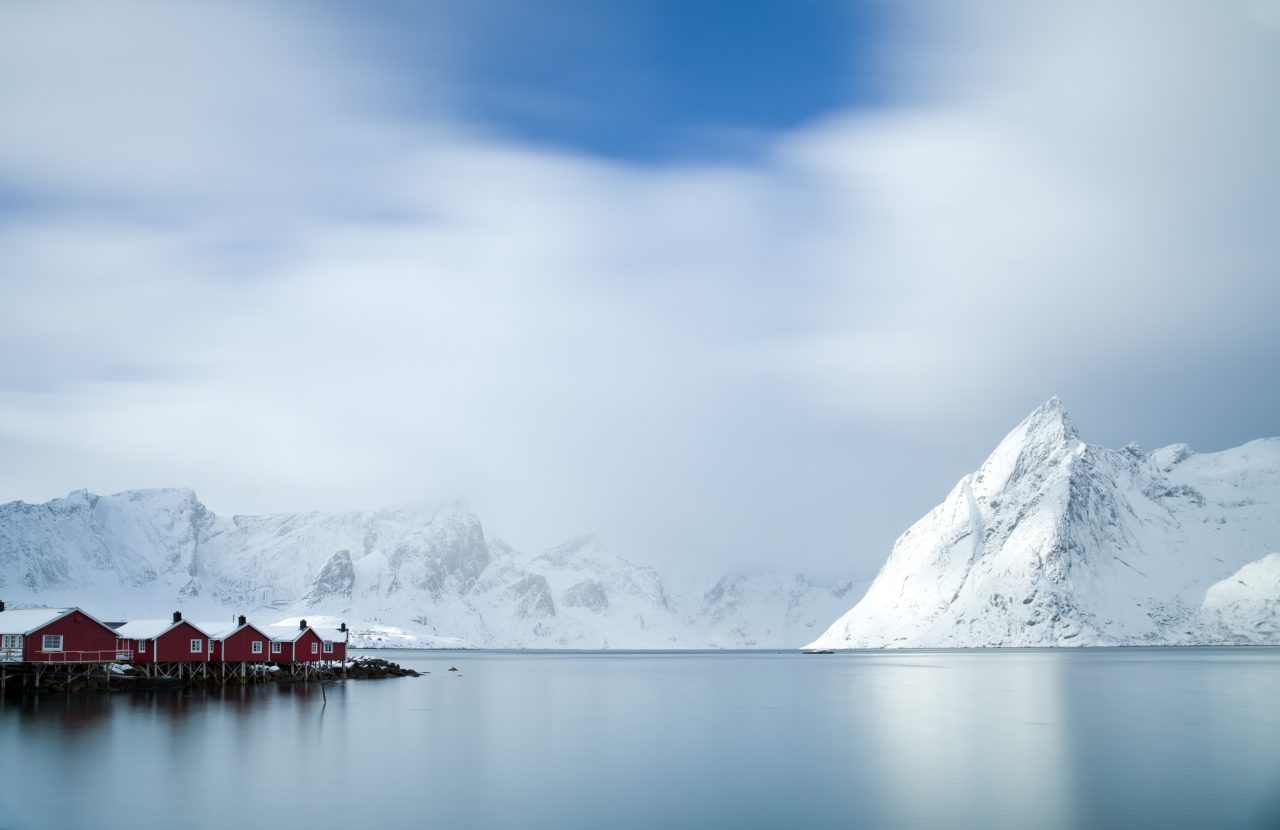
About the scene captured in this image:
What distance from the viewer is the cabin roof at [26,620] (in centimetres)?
8975

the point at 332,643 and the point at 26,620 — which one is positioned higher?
the point at 26,620

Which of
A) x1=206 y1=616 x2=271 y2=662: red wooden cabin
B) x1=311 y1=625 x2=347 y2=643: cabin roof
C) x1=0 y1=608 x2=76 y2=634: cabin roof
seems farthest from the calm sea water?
x1=311 y1=625 x2=347 y2=643: cabin roof

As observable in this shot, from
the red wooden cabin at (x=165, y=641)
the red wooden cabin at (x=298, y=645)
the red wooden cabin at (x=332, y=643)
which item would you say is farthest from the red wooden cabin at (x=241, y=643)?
the red wooden cabin at (x=332, y=643)

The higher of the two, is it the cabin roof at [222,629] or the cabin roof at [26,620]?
the cabin roof at [26,620]

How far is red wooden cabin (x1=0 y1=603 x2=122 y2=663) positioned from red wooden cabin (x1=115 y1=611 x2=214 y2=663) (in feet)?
13.4

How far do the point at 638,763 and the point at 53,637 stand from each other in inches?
2529

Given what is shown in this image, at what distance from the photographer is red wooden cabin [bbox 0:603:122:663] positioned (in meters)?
90.3

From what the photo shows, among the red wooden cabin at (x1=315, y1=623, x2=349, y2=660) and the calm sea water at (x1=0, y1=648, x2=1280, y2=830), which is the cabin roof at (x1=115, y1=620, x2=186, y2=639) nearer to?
the calm sea water at (x1=0, y1=648, x2=1280, y2=830)

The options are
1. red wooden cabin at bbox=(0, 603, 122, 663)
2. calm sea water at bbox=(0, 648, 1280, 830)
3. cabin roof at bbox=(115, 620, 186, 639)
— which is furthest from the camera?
cabin roof at bbox=(115, 620, 186, 639)

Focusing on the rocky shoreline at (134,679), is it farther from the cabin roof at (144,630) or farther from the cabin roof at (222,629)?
the cabin roof at (222,629)

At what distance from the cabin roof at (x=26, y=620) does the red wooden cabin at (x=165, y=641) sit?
24.5 feet

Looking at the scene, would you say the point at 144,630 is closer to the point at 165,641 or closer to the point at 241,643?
the point at 165,641

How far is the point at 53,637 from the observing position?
3612 inches

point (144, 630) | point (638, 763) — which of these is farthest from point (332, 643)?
point (638, 763)
